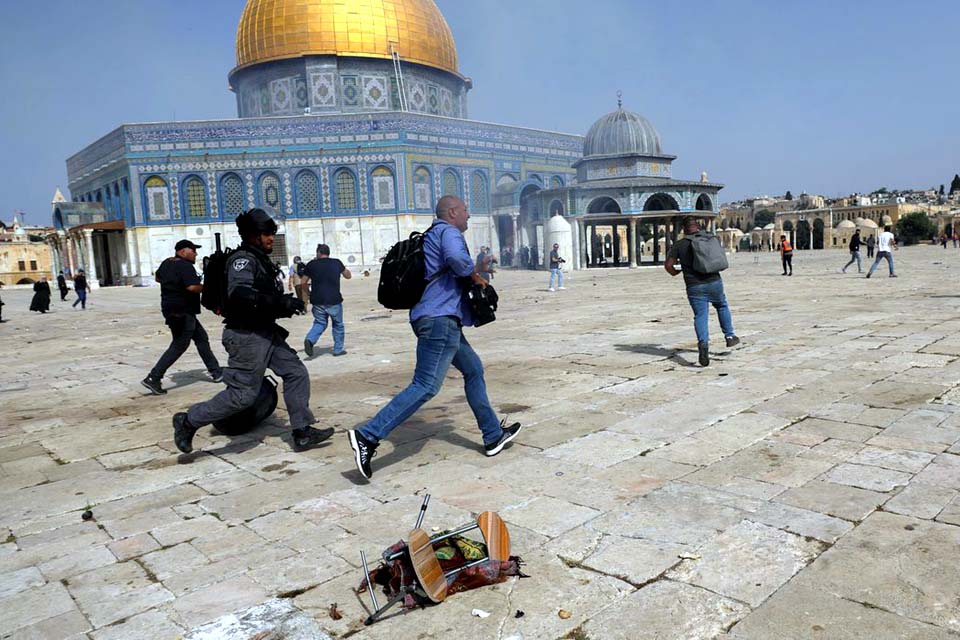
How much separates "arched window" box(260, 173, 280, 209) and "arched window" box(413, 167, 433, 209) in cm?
721

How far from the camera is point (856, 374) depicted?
594 centimetres

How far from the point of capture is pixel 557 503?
3.39 metres

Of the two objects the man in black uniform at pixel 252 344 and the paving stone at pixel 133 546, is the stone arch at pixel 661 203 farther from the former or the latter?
the paving stone at pixel 133 546

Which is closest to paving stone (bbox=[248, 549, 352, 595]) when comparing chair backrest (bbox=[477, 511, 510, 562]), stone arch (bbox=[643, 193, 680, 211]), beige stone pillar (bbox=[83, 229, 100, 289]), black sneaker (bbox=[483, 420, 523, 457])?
chair backrest (bbox=[477, 511, 510, 562])

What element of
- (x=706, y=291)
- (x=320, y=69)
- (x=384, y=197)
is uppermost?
(x=320, y=69)

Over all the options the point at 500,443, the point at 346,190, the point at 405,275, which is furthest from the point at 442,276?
the point at 346,190

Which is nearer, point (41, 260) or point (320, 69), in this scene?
point (320, 69)

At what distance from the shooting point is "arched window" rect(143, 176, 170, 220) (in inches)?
1416

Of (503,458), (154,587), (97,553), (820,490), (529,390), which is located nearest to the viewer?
(154,587)

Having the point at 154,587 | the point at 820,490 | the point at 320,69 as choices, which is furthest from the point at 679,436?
the point at 320,69

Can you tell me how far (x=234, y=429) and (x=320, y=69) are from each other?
37.9 meters

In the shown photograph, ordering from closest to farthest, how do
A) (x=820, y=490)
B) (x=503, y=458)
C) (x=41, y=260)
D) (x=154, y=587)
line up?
(x=154, y=587), (x=820, y=490), (x=503, y=458), (x=41, y=260)

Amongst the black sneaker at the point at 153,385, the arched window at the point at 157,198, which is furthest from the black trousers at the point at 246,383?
the arched window at the point at 157,198

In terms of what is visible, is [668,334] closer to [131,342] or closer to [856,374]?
[856,374]
